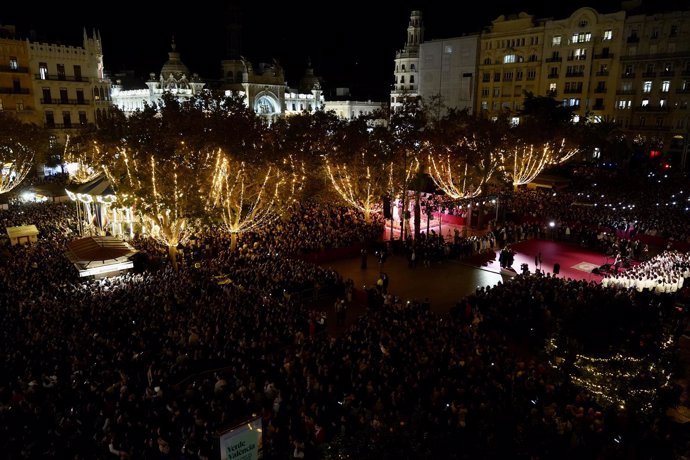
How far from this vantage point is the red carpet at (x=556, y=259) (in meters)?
23.5

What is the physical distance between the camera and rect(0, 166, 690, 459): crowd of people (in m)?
9.30

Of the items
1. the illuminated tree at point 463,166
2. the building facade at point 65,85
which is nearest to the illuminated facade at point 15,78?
the building facade at point 65,85

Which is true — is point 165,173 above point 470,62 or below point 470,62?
below

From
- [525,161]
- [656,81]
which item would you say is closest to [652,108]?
[656,81]

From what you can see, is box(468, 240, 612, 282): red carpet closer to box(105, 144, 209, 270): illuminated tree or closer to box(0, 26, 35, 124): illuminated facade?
box(105, 144, 209, 270): illuminated tree

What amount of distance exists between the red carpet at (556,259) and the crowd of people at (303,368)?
5669mm

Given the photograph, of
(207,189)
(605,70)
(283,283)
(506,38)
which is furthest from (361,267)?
(506,38)

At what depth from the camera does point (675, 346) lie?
46.5ft

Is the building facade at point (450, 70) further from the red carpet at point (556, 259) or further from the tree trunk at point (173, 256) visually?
the tree trunk at point (173, 256)

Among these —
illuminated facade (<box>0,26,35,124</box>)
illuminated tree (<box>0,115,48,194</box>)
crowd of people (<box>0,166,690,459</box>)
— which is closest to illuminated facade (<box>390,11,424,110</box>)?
illuminated facade (<box>0,26,35,124</box>)

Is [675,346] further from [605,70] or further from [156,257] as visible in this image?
[605,70]

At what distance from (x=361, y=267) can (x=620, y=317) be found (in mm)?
12024

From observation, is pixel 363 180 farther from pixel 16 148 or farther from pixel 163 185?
pixel 16 148

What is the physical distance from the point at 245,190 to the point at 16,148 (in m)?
19.2
